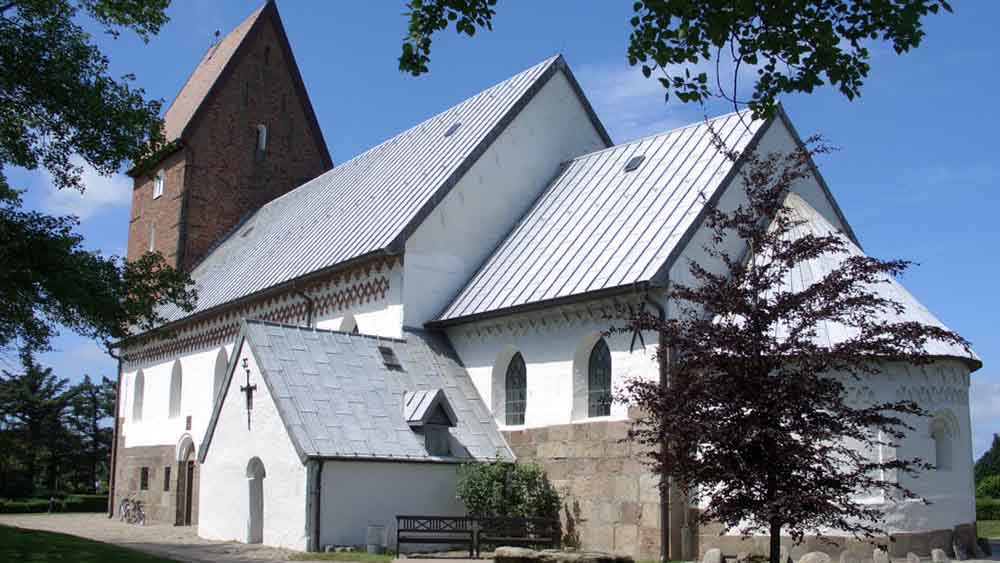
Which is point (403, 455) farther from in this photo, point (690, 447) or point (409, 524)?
point (690, 447)

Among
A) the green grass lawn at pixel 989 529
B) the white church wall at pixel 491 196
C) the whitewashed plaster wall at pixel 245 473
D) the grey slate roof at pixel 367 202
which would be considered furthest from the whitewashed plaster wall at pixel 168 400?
the green grass lawn at pixel 989 529

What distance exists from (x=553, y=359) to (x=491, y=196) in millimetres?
6047

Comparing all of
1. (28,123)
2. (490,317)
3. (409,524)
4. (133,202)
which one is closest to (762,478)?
(409,524)

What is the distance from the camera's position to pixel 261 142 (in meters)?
41.9

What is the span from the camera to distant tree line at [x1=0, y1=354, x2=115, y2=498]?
56875 mm

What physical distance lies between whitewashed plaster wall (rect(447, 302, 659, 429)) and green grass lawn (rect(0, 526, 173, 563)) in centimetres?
844

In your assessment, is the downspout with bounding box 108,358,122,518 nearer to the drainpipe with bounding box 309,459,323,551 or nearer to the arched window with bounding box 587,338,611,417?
the drainpipe with bounding box 309,459,323,551

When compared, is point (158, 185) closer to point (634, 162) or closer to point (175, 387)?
point (175, 387)

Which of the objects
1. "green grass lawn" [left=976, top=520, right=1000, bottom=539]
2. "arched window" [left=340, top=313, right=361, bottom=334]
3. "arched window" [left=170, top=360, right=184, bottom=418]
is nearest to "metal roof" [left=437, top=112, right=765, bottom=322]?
"arched window" [left=340, top=313, right=361, bottom=334]

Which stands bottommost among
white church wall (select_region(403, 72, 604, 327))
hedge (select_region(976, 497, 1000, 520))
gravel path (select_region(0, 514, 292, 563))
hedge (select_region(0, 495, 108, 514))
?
hedge (select_region(0, 495, 108, 514))

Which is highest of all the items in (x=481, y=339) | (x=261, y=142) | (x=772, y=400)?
(x=261, y=142)

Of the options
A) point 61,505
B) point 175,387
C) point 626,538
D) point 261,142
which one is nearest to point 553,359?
point 626,538

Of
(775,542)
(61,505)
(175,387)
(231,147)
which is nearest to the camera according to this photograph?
(775,542)

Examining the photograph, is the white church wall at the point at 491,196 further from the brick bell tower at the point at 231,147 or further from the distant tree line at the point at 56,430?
the distant tree line at the point at 56,430
